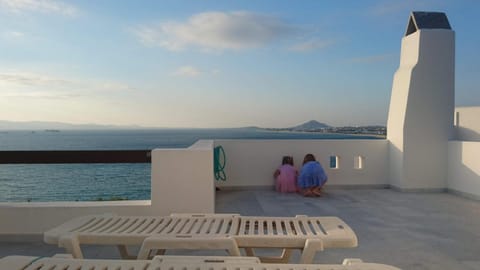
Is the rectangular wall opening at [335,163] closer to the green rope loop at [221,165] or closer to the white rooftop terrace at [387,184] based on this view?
the white rooftop terrace at [387,184]

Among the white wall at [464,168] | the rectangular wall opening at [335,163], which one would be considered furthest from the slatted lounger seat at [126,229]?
the white wall at [464,168]

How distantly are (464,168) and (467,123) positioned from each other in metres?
1.76

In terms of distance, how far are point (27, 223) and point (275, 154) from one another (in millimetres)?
4815

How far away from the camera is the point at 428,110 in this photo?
25.0ft

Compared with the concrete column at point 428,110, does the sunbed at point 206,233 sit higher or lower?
lower

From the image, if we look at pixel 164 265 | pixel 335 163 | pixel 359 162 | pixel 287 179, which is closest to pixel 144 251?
pixel 164 265

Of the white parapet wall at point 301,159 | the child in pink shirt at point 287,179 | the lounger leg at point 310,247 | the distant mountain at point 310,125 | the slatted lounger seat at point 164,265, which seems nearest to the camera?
the slatted lounger seat at point 164,265

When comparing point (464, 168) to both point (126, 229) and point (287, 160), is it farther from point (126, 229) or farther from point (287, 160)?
point (126, 229)

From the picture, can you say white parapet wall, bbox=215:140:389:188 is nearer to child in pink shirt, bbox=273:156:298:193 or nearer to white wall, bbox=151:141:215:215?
child in pink shirt, bbox=273:156:298:193

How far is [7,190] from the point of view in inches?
1120

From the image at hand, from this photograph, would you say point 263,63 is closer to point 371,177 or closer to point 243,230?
point 371,177

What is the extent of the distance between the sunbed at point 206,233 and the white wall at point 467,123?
260 inches

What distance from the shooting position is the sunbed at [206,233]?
2.38 metres

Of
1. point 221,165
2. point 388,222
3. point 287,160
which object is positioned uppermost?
point 287,160
